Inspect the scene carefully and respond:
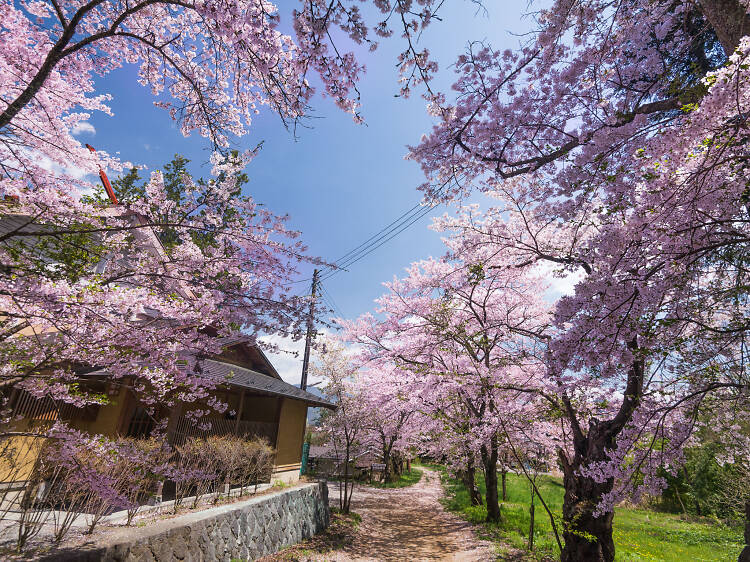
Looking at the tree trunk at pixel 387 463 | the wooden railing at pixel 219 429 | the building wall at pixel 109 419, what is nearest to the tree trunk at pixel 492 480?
the wooden railing at pixel 219 429

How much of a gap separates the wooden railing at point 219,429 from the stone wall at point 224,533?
2.22 meters

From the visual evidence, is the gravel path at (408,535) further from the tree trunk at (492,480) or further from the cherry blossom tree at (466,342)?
the cherry blossom tree at (466,342)

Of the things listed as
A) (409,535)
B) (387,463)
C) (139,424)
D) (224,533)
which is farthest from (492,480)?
(387,463)

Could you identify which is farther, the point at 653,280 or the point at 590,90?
the point at 590,90

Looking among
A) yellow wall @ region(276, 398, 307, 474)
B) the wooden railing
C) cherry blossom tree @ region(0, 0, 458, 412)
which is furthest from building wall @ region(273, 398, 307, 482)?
cherry blossom tree @ region(0, 0, 458, 412)

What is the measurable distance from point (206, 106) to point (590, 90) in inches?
221

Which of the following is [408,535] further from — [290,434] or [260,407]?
[260,407]

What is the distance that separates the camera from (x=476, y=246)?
7.68 meters

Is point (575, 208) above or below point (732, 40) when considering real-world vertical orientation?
below

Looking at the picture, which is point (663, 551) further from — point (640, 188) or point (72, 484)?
point (72, 484)

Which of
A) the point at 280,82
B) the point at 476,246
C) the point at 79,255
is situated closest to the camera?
the point at 280,82

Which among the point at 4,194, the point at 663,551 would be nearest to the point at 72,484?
the point at 4,194

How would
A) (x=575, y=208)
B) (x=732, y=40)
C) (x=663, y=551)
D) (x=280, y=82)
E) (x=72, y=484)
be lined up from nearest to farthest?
1. (x=732, y=40)
2. (x=280, y=82)
3. (x=72, y=484)
4. (x=575, y=208)
5. (x=663, y=551)

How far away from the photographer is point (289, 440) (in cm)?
1448
